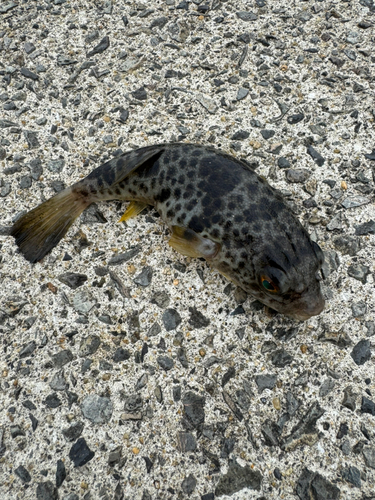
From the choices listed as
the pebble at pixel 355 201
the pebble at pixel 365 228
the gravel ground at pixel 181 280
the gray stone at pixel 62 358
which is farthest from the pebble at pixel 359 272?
the gray stone at pixel 62 358

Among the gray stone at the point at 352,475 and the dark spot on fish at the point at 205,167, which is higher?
the dark spot on fish at the point at 205,167

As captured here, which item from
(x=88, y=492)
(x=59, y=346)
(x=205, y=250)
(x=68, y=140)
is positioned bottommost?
(x=88, y=492)

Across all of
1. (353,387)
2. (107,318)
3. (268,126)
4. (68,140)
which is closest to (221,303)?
(107,318)

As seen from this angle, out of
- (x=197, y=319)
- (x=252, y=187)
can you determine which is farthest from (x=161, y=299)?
(x=252, y=187)

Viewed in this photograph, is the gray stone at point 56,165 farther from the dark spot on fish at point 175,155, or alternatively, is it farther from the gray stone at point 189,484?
the gray stone at point 189,484

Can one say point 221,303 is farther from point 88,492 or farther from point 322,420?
point 88,492

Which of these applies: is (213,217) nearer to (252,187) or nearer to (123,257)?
(252,187)
